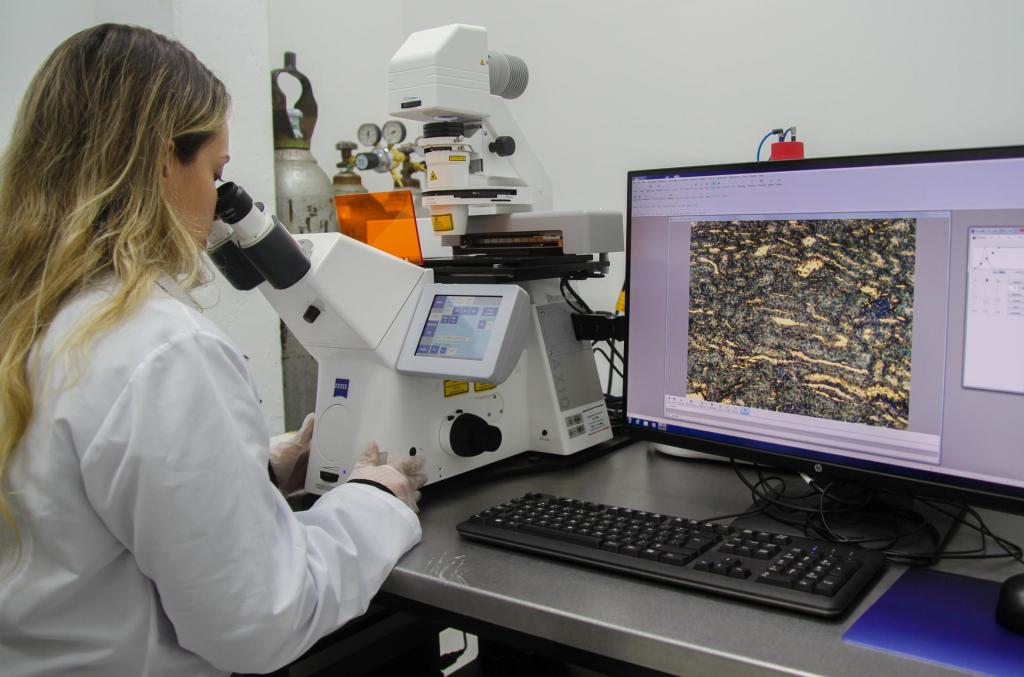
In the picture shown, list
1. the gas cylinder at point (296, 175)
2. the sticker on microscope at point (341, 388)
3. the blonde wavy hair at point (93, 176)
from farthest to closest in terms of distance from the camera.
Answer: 1. the gas cylinder at point (296, 175)
2. the sticker on microscope at point (341, 388)
3. the blonde wavy hair at point (93, 176)

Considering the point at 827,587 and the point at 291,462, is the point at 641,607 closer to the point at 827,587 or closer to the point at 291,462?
the point at 827,587

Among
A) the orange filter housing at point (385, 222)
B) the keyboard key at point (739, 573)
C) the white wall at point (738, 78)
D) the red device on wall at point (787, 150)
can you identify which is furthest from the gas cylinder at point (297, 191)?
the keyboard key at point (739, 573)

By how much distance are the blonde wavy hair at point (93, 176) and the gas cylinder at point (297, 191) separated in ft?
4.65

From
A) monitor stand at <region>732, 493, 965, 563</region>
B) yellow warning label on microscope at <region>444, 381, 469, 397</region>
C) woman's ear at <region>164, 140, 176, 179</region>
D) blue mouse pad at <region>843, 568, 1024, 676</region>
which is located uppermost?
woman's ear at <region>164, 140, 176, 179</region>

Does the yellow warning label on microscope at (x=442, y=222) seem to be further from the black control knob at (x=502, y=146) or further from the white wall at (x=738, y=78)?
the white wall at (x=738, y=78)

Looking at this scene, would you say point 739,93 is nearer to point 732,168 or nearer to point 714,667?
point 732,168

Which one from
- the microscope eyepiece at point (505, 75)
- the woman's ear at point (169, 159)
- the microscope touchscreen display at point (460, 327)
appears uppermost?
the microscope eyepiece at point (505, 75)

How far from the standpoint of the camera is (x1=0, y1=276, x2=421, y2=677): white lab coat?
0.73 meters

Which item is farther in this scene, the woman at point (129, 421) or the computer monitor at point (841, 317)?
the computer monitor at point (841, 317)

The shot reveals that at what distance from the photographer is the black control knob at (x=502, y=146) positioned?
1406mm

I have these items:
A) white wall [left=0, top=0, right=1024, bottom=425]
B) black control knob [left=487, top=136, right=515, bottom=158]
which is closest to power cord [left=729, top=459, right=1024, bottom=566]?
black control knob [left=487, top=136, right=515, bottom=158]

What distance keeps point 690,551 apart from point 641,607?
4.2 inches

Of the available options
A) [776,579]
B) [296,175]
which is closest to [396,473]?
[776,579]

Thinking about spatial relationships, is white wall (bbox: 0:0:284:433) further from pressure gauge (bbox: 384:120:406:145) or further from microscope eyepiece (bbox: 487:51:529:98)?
microscope eyepiece (bbox: 487:51:529:98)
